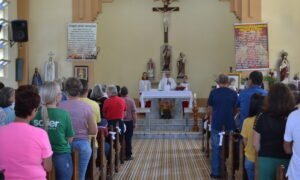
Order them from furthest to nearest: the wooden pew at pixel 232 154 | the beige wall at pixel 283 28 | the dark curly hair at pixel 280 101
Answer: the beige wall at pixel 283 28 → the wooden pew at pixel 232 154 → the dark curly hair at pixel 280 101

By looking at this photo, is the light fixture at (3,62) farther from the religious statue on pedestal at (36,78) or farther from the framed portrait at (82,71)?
the framed portrait at (82,71)

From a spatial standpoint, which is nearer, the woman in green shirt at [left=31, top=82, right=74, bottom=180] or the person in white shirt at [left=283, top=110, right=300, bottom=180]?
the person in white shirt at [left=283, top=110, right=300, bottom=180]

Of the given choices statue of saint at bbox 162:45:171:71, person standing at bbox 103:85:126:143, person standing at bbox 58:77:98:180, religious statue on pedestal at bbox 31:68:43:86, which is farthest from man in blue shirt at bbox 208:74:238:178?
statue of saint at bbox 162:45:171:71

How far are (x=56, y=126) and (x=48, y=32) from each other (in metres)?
10.3

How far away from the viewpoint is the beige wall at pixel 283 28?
12445 mm

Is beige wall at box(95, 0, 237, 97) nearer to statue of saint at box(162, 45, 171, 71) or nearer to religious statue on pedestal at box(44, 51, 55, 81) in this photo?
statue of saint at box(162, 45, 171, 71)

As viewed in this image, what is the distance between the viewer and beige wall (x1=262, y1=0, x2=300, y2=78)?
1245 cm

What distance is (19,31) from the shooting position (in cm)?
1080

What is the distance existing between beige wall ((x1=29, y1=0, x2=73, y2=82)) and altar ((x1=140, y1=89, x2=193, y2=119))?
2.70 m

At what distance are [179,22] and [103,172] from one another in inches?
431

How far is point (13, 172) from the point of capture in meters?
2.53

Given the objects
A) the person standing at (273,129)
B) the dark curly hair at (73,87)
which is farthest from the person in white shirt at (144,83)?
the person standing at (273,129)

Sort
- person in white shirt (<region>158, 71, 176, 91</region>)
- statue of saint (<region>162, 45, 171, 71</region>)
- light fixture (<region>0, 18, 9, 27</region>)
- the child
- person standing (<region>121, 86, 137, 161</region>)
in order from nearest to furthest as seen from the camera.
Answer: the child, person standing (<region>121, 86, 137, 161</region>), light fixture (<region>0, 18, 9, 27</region>), person in white shirt (<region>158, 71, 176, 91</region>), statue of saint (<region>162, 45, 171, 71</region>)

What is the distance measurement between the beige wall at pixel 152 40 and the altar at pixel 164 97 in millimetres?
2039
